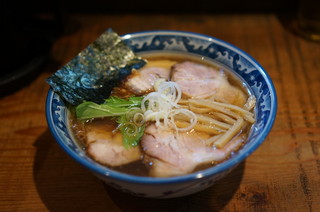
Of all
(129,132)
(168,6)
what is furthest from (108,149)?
(168,6)

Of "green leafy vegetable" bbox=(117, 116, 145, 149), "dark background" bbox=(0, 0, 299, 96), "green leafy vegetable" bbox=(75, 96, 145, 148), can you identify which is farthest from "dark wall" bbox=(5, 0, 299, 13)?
"green leafy vegetable" bbox=(117, 116, 145, 149)

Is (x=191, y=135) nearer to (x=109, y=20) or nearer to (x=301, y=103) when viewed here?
(x=301, y=103)

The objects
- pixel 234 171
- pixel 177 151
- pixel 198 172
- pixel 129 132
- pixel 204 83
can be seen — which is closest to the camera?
pixel 198 172

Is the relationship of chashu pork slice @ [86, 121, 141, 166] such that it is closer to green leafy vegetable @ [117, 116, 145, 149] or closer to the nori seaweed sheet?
green leafy vegetable @ [117, 116, 145, 149]

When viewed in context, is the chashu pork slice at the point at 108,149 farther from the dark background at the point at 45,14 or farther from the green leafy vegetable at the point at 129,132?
the dark background at the point at 45,14

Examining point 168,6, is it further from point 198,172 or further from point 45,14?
point 198,172

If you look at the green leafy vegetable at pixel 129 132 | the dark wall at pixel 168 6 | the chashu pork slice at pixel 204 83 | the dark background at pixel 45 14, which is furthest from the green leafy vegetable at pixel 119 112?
the dark wall at pixel 168 6
